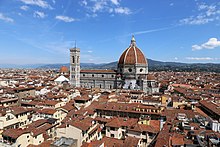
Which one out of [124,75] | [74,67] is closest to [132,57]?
[124,75]

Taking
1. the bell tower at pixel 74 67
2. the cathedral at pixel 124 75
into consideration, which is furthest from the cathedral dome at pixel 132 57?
the bell tower at pixel 74 67

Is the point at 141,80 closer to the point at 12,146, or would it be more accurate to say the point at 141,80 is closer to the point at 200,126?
the point at 200,126

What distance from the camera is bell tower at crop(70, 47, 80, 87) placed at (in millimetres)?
78625

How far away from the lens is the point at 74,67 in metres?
78.8

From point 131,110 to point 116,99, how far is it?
35.1 feet

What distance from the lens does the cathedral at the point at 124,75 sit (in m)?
64.9

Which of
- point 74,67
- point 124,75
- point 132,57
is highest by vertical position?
point 132,57

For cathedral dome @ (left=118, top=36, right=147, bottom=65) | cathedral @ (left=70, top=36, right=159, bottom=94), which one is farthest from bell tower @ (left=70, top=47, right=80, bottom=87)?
cathedral dome @ (left=118, top=36, right=147, bottom=65)

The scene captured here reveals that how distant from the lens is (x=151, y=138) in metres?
23.3

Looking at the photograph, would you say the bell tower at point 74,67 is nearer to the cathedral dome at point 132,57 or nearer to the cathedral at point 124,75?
the cathedral at point 124,75

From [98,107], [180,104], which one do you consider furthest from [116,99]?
[180,104]

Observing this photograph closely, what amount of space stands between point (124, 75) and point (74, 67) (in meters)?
22.2

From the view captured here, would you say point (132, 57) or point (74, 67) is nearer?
point (132, 57)

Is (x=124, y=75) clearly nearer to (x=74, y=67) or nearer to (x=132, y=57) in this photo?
(x=132, y=57)
